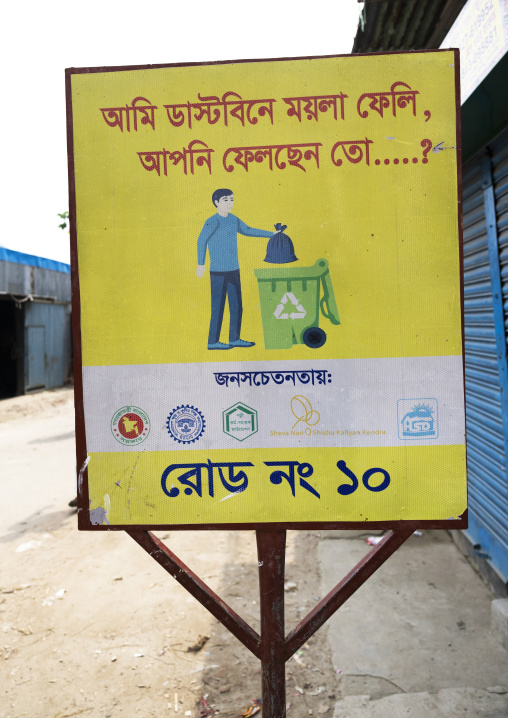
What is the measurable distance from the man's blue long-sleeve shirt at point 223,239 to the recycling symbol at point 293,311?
0.20 m

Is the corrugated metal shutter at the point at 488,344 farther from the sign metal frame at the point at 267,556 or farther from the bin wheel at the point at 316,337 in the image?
the bin wheel at the point at 316,337

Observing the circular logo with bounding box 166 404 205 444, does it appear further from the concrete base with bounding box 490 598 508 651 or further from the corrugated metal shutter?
the concrete base with bounding box 490 598 508 651

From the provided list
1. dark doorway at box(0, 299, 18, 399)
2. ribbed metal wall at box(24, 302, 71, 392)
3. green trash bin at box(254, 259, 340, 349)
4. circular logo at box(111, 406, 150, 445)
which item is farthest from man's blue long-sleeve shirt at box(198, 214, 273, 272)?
dark doorway at box(0, 299, 18, 399)

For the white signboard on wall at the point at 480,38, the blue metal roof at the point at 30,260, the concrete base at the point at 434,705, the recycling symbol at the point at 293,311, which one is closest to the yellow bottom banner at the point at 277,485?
the recycling symbol at the point at 293,311

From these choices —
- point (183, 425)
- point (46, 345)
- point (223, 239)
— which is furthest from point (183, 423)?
point (46, 345)

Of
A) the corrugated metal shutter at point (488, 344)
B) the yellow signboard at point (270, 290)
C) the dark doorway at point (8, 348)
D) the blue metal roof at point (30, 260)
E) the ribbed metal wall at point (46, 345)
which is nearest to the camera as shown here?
the yellow signboard at point (270, 290)

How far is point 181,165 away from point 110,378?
32.0 inches

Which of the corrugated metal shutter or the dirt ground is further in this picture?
the corrugated metal shutter

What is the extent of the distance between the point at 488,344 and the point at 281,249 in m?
2.51

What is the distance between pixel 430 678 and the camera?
3043 millimetres

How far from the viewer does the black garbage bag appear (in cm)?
179

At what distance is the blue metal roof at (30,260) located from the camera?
1395cm

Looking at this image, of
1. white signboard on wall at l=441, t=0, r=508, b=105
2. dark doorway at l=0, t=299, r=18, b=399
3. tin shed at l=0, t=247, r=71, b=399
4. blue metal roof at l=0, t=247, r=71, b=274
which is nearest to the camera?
white signboard on wall at l=441, t=0, r=508, b=105

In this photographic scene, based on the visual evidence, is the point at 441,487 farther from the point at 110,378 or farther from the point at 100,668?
the point at 100,668
